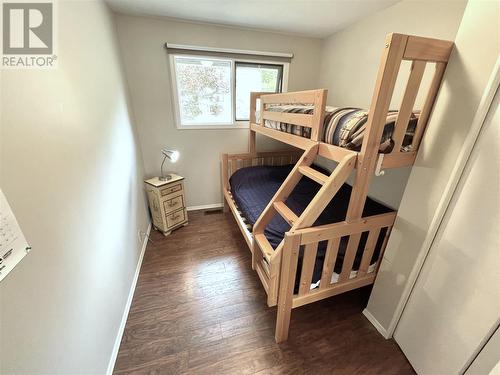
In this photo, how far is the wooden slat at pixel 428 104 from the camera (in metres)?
0.99

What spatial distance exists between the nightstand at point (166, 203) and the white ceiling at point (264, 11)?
179 centimetres

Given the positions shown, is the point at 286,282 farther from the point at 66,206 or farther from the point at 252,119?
the point at 252,119

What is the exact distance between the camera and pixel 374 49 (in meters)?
2.02

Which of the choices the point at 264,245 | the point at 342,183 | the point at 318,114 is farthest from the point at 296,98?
→ the point at 264,245

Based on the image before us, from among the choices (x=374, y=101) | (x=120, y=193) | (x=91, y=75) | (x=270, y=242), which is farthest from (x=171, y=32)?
(x=270, y=242)

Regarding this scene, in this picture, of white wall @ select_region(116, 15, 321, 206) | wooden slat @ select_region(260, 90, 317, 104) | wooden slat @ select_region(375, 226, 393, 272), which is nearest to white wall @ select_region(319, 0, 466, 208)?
white wall @ select_region(116, 15, 321, 206)

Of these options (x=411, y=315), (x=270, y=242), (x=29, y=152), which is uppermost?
(x=29, y=152)

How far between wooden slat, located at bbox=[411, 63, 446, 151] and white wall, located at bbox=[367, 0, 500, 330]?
33 millimetres

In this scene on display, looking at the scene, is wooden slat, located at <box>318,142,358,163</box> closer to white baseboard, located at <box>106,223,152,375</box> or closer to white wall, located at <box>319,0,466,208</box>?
white wall, located at <box>319,0,466,208</box>

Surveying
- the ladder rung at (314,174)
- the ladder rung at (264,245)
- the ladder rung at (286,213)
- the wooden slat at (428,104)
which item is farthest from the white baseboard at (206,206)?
the wooden slat at (428,104)

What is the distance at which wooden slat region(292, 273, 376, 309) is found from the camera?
133 centimetres

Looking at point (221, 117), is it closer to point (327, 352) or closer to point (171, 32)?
point (171, 32)

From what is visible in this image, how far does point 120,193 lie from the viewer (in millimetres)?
1694

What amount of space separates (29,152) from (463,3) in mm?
2618
